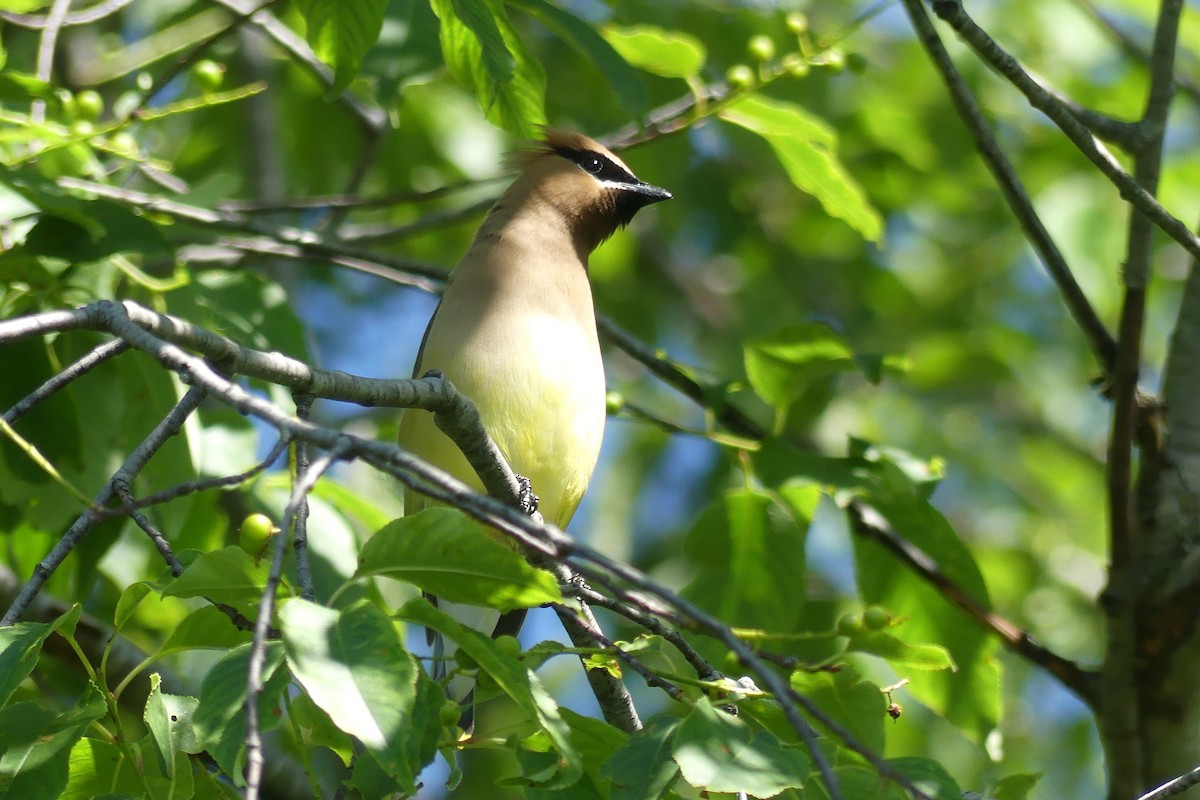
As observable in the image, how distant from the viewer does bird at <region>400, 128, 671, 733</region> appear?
3729 millimetres

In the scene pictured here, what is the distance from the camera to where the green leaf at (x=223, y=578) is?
1.94m

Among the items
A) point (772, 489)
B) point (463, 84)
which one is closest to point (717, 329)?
point (772, 489)

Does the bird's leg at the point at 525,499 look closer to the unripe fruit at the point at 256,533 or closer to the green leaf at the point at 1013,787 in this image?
the unripe fruit at the point at 256,533

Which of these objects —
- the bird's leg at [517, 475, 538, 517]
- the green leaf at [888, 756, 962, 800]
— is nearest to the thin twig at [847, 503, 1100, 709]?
the bird's leg at [517, 475, 538, 517]

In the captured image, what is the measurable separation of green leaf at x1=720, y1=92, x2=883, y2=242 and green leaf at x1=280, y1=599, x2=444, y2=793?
245cm

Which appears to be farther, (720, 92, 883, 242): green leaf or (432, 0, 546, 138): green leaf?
(720, 92, 883, 242): green leaf

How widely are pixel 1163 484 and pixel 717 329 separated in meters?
4.09

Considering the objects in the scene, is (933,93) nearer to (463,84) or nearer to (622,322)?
(622,322)

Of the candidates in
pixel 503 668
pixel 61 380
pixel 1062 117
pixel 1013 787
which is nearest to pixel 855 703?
pixel 1013 787

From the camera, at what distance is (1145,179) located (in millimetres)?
3488

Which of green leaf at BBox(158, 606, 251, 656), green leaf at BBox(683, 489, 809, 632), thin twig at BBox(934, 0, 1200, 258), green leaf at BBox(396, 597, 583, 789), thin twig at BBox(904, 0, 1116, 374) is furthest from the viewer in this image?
green leaf at BBox(683, 489, 809, 632)

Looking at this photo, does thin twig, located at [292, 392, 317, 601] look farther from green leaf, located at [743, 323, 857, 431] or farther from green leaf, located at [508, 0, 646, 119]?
green leaf, located at [743, 323, 857, 431]

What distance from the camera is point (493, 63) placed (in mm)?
2615

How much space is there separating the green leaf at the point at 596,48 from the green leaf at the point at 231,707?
1895 millimetres
